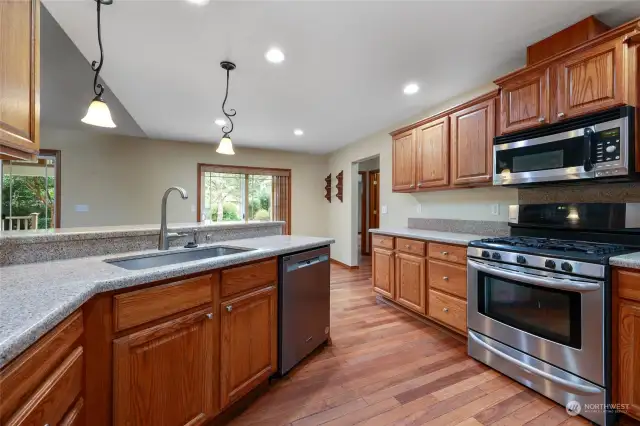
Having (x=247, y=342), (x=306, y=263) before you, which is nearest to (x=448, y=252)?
(x=306, y=263)

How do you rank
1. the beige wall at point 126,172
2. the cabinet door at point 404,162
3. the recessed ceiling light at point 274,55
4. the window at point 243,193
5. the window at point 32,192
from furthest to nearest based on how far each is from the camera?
the window at point 243,193 → the beige wall at point 126,172 → the window at point 32,192 → the cabinet door at point 404,162 → the recessed ceiling light at point 274,55

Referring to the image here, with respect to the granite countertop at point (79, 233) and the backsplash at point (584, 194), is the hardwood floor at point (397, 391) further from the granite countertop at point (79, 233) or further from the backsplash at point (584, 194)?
the backsplash at point (584, 194)

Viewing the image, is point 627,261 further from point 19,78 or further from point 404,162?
point 19,78

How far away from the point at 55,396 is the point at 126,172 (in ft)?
17.0

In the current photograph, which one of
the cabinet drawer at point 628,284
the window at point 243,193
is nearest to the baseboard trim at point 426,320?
the cabinet drawer at point 628,284

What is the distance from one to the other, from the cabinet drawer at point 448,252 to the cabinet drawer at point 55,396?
2.51 metres

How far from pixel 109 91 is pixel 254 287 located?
9.63ft

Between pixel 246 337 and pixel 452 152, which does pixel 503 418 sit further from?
pixel 452 152

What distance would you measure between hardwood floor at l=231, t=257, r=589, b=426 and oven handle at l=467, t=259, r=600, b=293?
2.36 ft

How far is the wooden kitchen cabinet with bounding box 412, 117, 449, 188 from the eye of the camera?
3.00 metres

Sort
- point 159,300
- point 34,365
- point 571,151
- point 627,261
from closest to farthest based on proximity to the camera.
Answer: point 34,365
point 159,300
point 627,261
point 571,151

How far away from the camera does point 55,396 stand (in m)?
0.84

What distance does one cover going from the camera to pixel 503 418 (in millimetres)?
1624

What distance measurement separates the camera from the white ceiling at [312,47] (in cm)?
181
